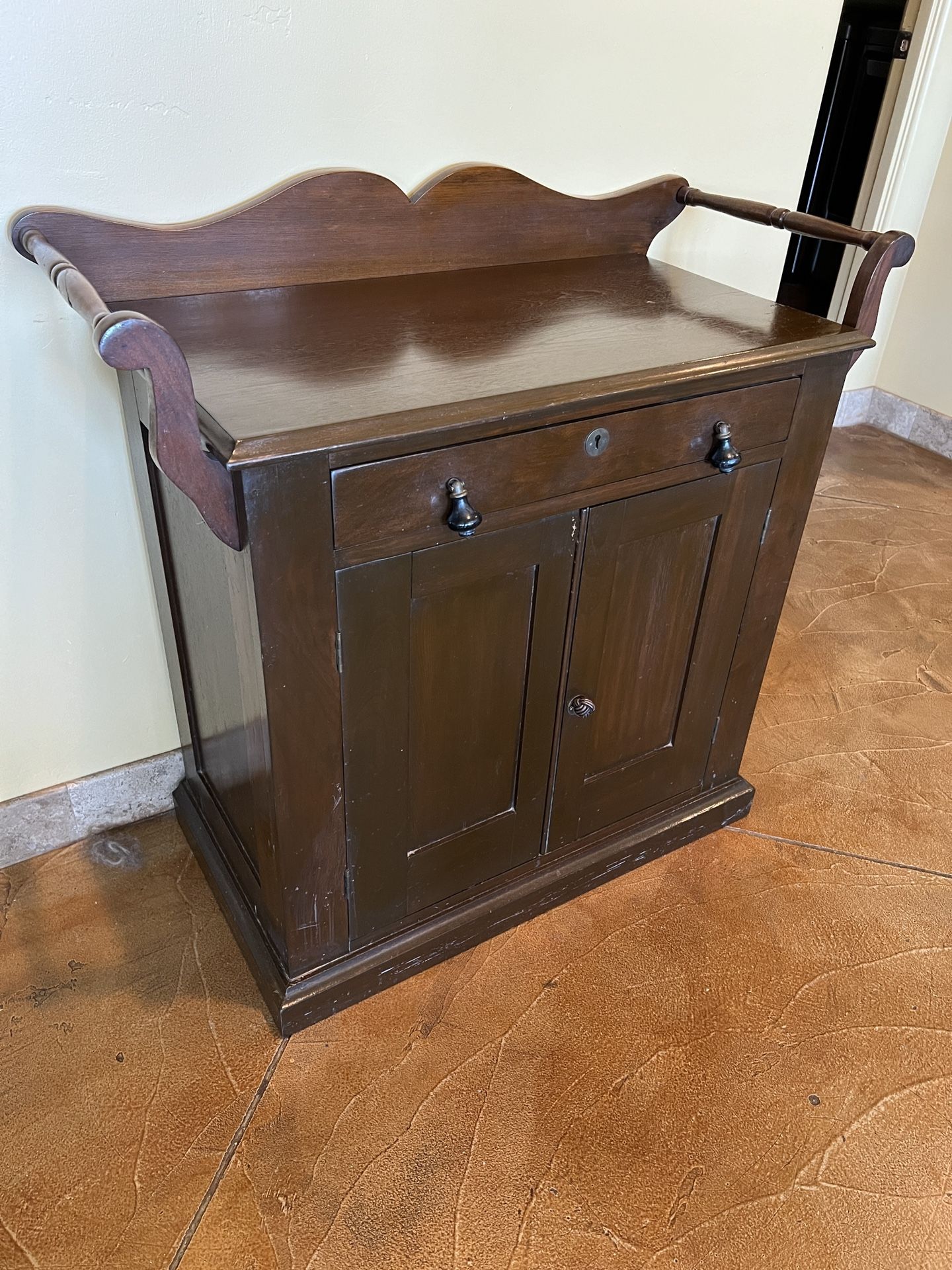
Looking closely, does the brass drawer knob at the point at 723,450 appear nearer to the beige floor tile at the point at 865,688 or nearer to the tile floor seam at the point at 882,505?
the beige floor tile at the point at 865,688

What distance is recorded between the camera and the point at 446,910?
4.93 feet

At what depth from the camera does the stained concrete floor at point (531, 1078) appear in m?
1.20

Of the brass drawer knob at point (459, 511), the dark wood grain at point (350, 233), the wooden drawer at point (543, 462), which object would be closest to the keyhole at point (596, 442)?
the wooden drawer at point (543, 462)

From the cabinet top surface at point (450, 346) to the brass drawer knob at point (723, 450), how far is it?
0.22 feet

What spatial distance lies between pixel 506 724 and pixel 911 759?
1095 millimetres

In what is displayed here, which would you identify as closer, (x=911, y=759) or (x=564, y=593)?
(x=564, y=593)

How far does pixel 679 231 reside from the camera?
5.90 ft

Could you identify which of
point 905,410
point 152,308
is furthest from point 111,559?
point 905,410

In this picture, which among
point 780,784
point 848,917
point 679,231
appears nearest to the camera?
point 848,917

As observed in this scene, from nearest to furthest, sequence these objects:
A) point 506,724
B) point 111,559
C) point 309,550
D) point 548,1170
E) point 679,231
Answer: point 309,550
point 548,1170
point 506,724
point 111,559
point 679,231

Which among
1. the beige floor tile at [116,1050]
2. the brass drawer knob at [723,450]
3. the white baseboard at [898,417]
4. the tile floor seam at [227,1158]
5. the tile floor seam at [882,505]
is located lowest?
the beige floor tile at [116,1050]

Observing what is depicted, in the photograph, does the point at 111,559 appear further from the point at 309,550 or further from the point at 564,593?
the point at 564,593

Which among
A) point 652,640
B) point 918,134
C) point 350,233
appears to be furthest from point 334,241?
point 918,134

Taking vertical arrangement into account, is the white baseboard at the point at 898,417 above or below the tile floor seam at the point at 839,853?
above
